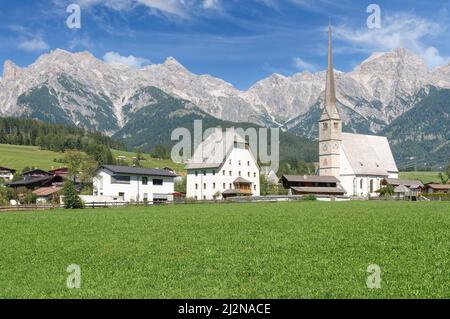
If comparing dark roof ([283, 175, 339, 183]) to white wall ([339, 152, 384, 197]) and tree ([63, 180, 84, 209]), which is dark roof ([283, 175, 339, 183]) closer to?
white wall ([339, 152, 384, 197])

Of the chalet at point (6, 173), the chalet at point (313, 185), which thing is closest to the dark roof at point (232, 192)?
the chalet at point (313, 185)

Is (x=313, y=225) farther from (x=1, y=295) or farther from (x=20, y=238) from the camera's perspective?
(x=1, y=295)

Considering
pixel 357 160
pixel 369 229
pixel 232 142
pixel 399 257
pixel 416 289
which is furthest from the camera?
pixel 357 160

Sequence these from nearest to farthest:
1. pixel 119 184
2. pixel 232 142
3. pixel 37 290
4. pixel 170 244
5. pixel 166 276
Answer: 1. pixel 37 290
2. pixel 166 276
3. pixel 170 244
4. pixel 119 184
5. pixel 232 142

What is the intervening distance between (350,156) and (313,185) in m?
14.2

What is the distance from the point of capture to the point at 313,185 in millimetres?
122625

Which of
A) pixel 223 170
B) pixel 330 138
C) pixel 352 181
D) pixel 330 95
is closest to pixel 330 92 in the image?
pixel 330 95

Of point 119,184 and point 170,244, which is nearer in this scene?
point 170,244

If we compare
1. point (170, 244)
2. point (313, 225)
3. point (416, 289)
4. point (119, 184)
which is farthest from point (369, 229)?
point (119, 184)

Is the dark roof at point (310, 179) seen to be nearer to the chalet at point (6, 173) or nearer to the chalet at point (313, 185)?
the chalet at point (313, 185)

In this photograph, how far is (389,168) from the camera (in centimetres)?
13850

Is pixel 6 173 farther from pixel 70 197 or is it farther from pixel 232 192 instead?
pixel 70 197

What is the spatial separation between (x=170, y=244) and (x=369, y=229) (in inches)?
411

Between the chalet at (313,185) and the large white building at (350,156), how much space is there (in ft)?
11.6
